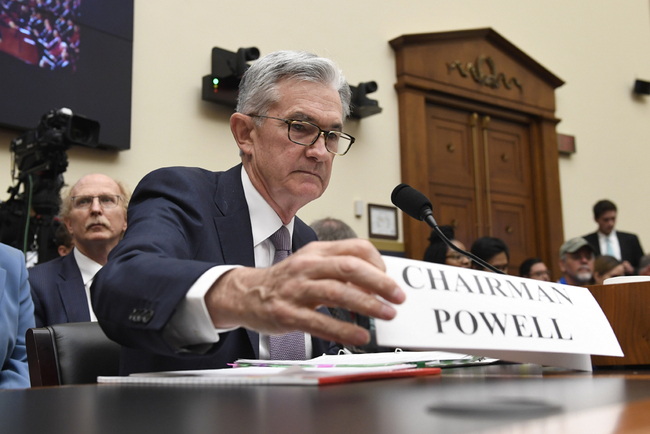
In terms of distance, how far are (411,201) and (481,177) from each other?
4278mm

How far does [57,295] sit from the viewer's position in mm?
2484

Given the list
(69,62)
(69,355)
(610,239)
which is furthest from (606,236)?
(69,355)

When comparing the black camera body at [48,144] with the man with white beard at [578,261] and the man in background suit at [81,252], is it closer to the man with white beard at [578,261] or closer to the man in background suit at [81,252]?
the man in background suit at [81,252]

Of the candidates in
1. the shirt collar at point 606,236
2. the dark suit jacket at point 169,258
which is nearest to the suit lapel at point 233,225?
the dark suit jacket at point 169,258

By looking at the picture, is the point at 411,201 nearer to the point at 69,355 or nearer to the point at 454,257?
the point at 69,355

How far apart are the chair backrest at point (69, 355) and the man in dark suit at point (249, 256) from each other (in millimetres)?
122

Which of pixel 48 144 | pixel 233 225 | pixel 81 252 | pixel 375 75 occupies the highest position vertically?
pixel 375 75

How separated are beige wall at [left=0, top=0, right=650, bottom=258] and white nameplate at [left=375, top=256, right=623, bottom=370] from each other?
10.1ft

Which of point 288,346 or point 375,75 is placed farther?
point 375,75

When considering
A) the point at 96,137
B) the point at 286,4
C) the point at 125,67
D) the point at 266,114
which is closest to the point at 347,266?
the point at 266,114

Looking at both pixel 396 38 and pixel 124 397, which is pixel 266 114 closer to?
pixel 124 397

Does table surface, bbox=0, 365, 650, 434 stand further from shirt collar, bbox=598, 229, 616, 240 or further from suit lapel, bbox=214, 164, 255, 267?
shirt collar, bbox=598, 229, 616, 240

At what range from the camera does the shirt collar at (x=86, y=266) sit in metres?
2.67

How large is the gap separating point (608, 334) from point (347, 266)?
1.34ft
